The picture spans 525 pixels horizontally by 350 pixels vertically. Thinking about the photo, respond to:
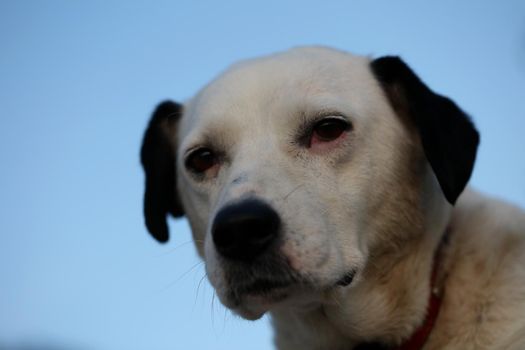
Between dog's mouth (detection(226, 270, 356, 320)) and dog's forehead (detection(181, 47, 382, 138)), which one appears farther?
dog's forehead (detection(181, 47, 382, 138))

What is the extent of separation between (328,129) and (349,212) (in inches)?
19.5

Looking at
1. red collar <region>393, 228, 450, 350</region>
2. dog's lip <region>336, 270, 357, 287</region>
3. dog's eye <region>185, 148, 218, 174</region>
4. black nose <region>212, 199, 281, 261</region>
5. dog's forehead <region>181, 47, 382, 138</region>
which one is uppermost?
dog's forehead <region>181, 47, 382, 138</region>

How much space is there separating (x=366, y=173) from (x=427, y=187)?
399mm

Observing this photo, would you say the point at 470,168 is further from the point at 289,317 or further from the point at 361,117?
the point at 289,317

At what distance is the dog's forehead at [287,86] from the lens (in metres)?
3.70

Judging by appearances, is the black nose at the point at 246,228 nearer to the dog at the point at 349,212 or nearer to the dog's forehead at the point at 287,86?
the dog at the point at 349,212

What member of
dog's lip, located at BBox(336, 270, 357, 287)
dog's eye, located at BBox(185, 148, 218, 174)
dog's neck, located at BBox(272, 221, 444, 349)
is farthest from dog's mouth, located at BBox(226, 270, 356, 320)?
dog's eye, located at BBox(185, 148, 218, 174)

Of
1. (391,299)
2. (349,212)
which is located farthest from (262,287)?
(391,299)

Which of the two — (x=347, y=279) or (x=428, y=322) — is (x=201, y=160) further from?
(x=428, y=322)

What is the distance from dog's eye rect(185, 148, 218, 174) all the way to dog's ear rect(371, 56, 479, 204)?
3.76 feet

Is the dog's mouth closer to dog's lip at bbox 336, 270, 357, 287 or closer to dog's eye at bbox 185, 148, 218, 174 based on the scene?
dog's lip at bbox 336, 270, 357, 287

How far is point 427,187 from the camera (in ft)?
12.2

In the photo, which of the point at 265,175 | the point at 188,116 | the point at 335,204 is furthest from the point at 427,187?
the point at 188,116

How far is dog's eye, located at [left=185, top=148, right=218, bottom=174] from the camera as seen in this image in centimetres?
386
